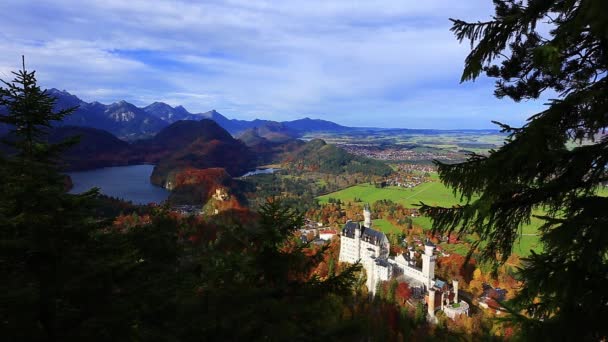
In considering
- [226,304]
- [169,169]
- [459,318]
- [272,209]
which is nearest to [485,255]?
[272,209]

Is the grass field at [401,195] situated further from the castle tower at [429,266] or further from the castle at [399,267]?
the castle tower at [429,266]

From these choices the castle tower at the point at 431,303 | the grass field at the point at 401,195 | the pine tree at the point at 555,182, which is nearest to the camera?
the pine tree at the point at 555,182

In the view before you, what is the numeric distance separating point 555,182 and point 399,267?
34.5 metres

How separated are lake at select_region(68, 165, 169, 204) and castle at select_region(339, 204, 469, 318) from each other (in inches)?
2032

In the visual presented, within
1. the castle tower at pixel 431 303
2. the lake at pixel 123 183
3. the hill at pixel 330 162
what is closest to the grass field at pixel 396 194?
the hill at pixel 330 162

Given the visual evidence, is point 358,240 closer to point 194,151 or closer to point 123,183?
point 123,183

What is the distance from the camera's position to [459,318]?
84.4ft

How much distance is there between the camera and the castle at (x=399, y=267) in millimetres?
27938

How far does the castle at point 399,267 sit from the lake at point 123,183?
51.6 meters

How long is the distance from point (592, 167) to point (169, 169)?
4274 inches

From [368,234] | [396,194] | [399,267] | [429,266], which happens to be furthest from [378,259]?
[396,194]

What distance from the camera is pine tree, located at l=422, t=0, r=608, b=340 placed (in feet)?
8.38

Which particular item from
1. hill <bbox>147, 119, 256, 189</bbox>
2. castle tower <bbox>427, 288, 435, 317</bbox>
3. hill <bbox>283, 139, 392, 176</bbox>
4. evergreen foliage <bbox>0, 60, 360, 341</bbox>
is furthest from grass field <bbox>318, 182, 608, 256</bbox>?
evergreen foliage <bbox>0, 60, 360, 341</bbox>

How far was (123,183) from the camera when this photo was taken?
9550cm
